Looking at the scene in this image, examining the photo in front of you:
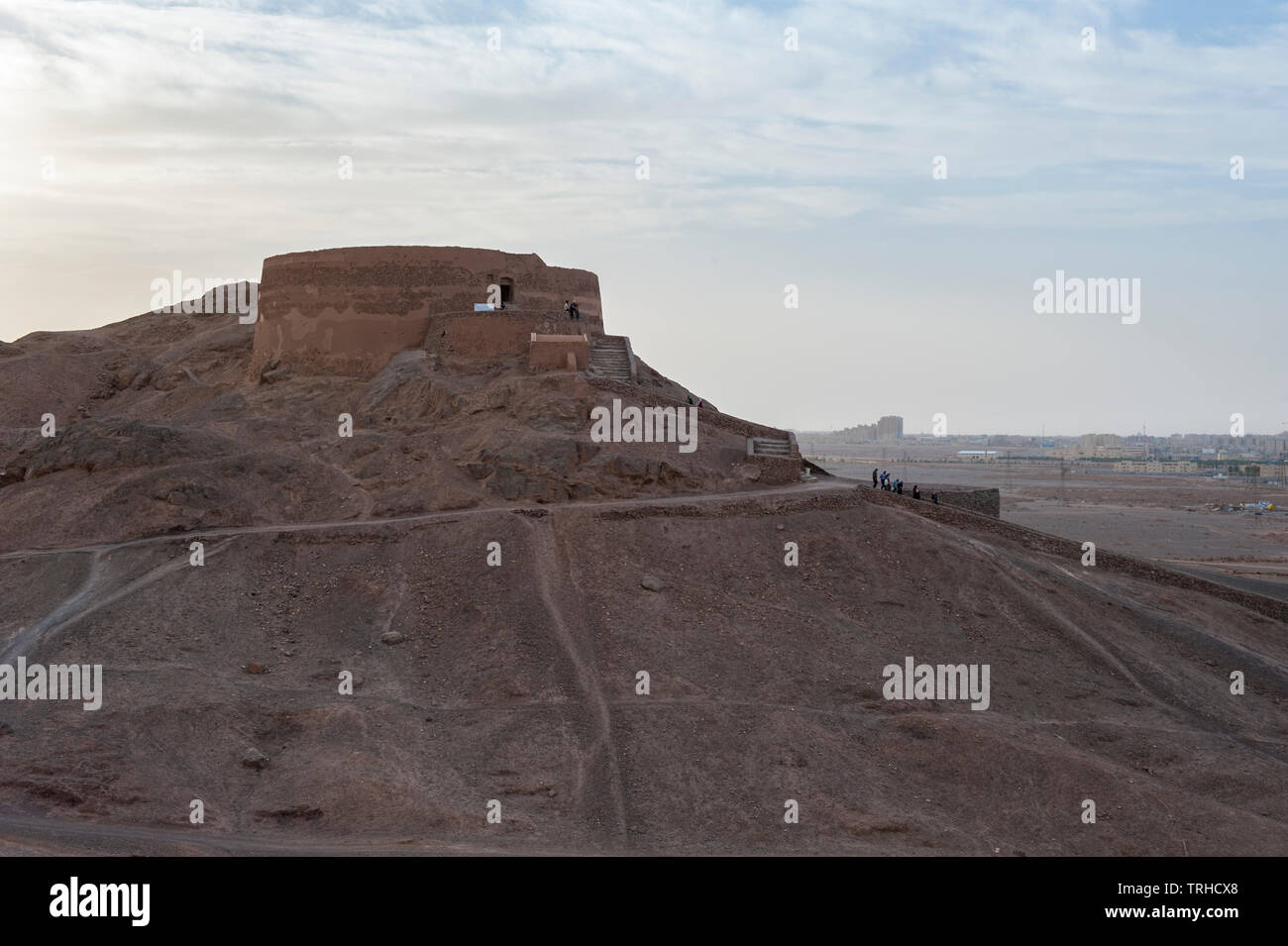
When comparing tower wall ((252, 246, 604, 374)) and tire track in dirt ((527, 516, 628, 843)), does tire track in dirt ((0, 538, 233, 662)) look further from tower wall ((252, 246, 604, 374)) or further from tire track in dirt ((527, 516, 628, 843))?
tower wall ((252, 246, 604, 374))

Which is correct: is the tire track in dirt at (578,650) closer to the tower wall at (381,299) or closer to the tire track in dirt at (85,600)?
the tire track in dirt at (85,600)

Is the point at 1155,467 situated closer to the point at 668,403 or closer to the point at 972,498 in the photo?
the point at 972,498

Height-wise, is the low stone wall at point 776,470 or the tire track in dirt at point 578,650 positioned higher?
the low stone wall at point 776,470

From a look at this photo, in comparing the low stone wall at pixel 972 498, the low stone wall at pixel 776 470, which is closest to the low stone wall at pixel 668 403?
the low stone wall at pixel 776 470

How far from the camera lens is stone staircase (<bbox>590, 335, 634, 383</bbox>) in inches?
1119

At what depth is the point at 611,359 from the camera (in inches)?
1161

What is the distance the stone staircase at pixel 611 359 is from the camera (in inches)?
1119

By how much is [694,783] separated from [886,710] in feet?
13.1

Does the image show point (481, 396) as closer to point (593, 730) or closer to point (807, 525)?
point (807, 525)

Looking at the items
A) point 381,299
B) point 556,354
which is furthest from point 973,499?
Result: point 381,299

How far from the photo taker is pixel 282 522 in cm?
2397

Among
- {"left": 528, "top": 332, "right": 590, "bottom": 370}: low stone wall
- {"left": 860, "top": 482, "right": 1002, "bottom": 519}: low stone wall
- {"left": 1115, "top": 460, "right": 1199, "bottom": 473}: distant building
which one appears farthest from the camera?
{"left": 1115, "top": 460, "right": 1199, "bottom": 473}: distant building

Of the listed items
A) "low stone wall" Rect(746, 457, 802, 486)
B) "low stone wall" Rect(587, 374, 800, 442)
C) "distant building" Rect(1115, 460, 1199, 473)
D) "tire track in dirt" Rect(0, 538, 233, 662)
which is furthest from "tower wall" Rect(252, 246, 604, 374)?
"distant building" Rect(1115, 460, 1199, 473)
